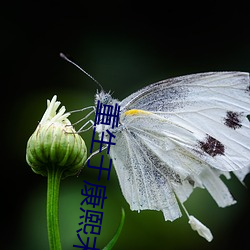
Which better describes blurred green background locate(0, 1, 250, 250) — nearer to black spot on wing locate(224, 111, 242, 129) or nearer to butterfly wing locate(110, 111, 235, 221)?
butterfly wing locate(110, 111, 235, 221)

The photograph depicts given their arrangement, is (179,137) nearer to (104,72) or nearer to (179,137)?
(179,137)

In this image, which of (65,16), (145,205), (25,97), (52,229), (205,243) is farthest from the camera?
(65,16)

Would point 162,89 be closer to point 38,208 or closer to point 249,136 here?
point 249,136

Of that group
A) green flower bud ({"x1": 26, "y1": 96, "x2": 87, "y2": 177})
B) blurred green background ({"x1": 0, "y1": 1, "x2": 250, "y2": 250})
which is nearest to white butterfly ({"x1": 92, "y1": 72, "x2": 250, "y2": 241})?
green flower bud ({"x1": 26, "y1": 96, "x2": 87, "y2": 177})

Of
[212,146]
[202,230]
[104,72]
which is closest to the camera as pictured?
[202,230]

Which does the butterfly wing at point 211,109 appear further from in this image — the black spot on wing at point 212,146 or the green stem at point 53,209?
the green stem at point 53,209

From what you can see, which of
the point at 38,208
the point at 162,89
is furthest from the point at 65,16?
the point at 162,89

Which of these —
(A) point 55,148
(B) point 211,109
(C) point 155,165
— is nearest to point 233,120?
(B) point 211,109
